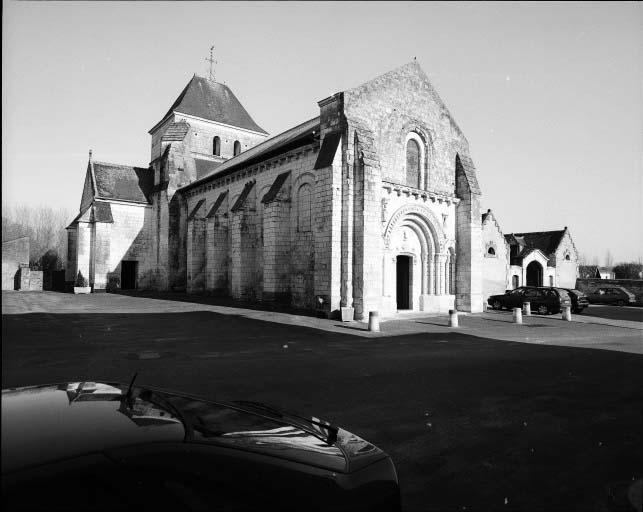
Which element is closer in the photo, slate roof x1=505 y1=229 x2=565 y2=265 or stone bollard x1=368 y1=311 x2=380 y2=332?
stone bollard x1=368 y1=311 x2=380 y2=332

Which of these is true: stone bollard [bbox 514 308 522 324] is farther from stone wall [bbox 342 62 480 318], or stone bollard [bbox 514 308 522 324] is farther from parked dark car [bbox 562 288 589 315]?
parked dark car [bbox 562 288 589 315]

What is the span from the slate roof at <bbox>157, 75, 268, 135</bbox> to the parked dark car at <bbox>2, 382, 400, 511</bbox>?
1493 inches

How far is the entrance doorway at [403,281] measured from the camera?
822 inches

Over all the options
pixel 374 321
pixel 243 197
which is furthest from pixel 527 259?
pixel 374 321

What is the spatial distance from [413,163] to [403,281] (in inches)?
228

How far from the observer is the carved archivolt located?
750 inches

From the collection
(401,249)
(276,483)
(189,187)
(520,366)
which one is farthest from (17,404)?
(189,187)

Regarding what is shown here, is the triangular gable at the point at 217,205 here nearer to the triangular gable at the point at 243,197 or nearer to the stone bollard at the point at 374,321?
the triangular gable at the point at 243,197

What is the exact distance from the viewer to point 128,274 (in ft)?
111

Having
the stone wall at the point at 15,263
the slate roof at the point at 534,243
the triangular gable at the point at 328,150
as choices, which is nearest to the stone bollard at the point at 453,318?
the triangular gable at the point at 328,150

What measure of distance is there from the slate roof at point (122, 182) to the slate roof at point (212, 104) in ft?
19.3

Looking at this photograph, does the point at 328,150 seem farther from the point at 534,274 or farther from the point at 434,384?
the point at 534,274

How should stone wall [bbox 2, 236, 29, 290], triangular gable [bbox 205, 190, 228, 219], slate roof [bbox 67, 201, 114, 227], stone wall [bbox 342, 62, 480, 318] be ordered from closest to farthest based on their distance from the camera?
1. stone wall [bbox 342, 62, 480, 318]
2. triangular gable [bbox 205, 190, 228, 219]
3. slate roof [bbox 67, 201, 114, 227]
4. stone wall [bbox 2, 236, 29, 290]

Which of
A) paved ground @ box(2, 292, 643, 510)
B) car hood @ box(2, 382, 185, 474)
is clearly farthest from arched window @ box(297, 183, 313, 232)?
car hood @ box(2, 382, 185, 474)
